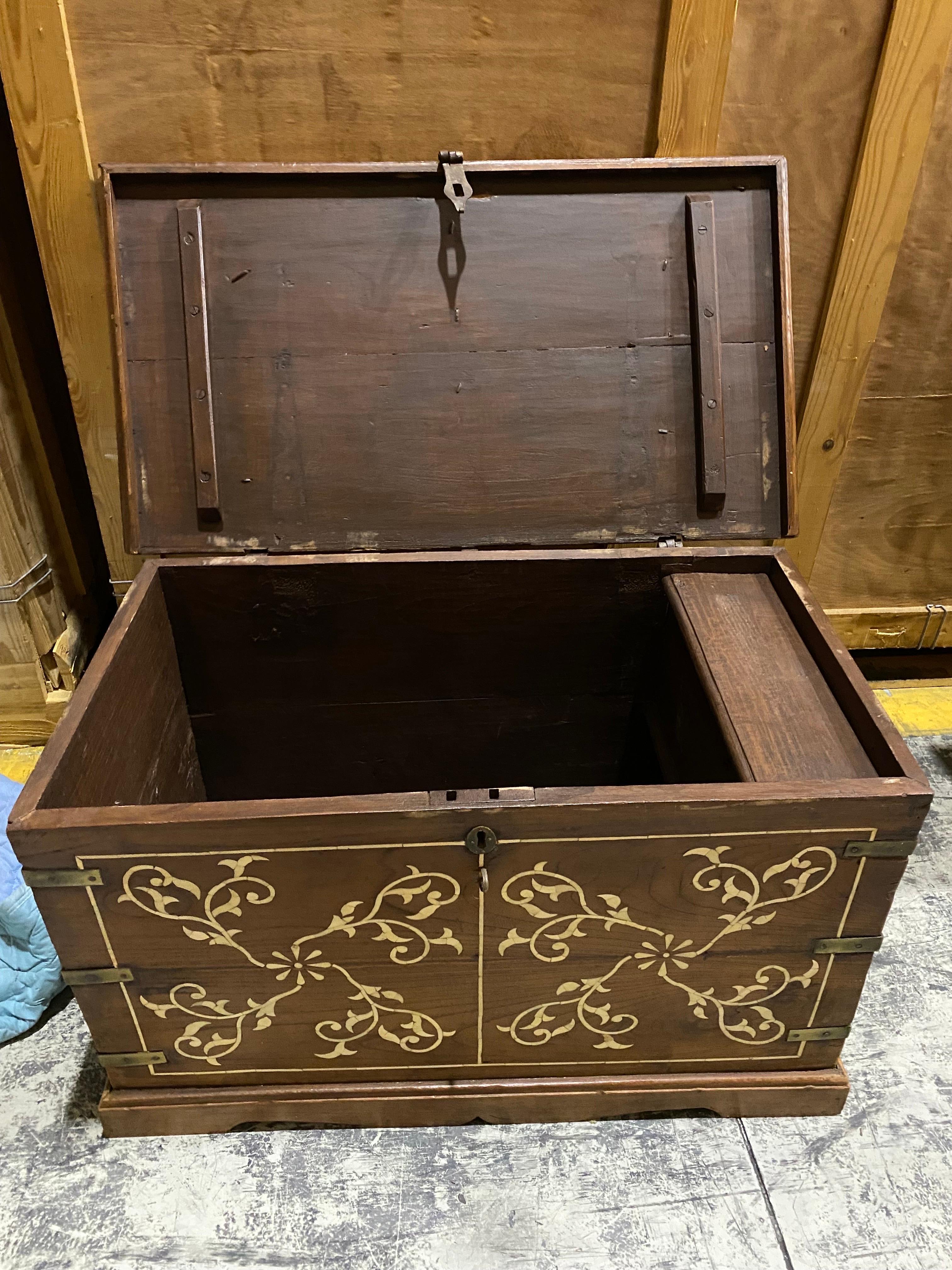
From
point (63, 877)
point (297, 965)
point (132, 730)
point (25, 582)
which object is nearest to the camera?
point (63, 877)

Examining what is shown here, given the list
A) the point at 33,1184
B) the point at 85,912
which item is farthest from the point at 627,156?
the point at 33,1184

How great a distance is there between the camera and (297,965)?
1.20 meters

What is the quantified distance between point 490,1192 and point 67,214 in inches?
68.7

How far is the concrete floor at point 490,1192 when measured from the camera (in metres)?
1.22

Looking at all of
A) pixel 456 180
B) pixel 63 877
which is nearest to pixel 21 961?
pixel 63 877

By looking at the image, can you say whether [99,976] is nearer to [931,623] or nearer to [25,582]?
[25,582]

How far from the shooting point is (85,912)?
1.13 metres

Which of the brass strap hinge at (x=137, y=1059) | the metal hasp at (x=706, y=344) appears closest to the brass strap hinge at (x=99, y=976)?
the brass strap hinge at (x=137, y=1059)

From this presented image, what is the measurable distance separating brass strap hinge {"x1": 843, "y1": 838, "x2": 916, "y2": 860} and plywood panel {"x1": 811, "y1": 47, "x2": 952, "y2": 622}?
3.68 ft

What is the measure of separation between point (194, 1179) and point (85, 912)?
0.48m

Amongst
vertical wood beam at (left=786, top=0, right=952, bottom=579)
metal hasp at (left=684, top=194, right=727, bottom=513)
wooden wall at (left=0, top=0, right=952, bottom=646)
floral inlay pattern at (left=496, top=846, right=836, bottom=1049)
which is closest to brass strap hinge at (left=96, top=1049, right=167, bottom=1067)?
floral inlay pattern at (left=496, top=846, right=836, bottom=1049)

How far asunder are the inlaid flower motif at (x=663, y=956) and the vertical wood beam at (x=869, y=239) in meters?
1.19

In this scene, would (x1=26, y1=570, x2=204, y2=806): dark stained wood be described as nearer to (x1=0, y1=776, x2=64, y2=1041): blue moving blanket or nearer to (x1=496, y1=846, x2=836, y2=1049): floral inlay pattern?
(x1=0, y1=776, x2=64, y2=1041): blue moving blanket

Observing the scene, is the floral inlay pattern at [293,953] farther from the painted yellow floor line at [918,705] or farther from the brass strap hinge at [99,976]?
the painted yellow floor line at [918,705]
